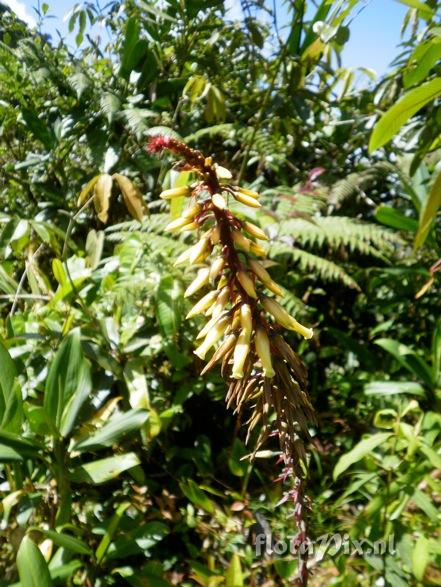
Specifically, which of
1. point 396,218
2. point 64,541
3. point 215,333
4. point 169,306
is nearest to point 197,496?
point 64,541

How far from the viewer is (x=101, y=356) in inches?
58.1

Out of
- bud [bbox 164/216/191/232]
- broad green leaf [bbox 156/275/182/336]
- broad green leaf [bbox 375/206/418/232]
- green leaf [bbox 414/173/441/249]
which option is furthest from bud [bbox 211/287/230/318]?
broad green leaf [bbox 375/206/418/232]

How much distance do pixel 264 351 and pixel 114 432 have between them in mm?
685

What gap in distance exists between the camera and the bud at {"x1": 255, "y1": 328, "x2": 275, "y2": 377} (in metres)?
0.69

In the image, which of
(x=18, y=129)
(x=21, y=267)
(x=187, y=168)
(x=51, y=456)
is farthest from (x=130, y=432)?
(x=18, y=129)

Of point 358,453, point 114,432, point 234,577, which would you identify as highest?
point 114,432

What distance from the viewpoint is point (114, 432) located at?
1.24m

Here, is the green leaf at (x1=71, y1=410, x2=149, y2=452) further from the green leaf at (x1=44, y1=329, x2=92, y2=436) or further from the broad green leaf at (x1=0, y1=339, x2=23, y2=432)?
the broad green leaf at (x1=0, y1=339, x2=23, y2=432)

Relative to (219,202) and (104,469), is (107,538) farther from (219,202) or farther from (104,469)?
(219,202)

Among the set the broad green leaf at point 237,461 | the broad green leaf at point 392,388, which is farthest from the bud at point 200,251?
the broad green leaf at point 392,388

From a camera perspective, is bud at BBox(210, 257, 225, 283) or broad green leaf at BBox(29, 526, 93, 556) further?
broad green leaf at BBox(29, 526, 93, 556)

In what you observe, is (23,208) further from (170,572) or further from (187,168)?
(187,168)

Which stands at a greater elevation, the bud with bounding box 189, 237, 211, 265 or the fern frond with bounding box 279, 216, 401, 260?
the fern frond with bounding box 279, 216, 401, 260

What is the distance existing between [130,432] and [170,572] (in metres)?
0.52
